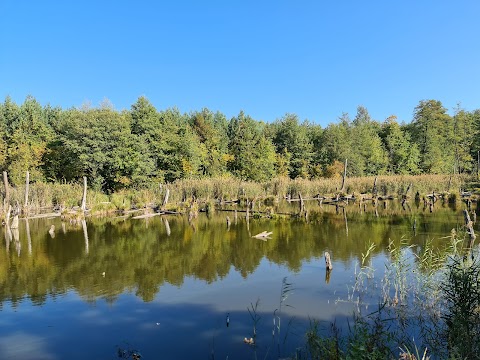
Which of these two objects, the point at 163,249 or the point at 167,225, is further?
the point at 167,225

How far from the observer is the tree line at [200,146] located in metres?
31.5

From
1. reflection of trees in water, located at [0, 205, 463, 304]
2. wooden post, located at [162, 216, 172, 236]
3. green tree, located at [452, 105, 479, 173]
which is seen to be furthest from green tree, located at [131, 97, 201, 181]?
green tree, located at [452, 105, 479, 173]

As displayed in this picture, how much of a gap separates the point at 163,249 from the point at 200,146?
95.1 feet

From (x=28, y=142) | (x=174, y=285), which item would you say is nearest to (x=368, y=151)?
(x=28, y=142)

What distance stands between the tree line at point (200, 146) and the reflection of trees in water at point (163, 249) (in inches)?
475

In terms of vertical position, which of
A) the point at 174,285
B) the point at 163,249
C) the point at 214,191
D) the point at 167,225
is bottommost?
the point at 174,285

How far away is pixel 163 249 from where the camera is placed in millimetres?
13570

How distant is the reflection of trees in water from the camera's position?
976 cm

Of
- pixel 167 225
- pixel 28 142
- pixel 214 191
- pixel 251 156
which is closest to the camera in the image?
pixel 167 225

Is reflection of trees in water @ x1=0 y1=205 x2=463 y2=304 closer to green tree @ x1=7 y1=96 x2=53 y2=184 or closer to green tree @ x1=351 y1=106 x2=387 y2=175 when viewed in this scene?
green tree @ x1=7 y1=96 x2=53 y2=184

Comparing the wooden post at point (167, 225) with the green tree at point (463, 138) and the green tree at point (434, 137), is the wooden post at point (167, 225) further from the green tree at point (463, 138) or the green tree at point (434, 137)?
the green tree at point (463, 138)

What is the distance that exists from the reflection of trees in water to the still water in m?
0.04

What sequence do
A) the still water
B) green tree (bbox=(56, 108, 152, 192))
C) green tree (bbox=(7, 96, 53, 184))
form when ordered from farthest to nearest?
green tree (bbox=(7, 96, 53, 184))
green tree (bbox=(56, 108, 152, 192))
the still water

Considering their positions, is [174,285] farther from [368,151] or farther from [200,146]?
[368,151]
